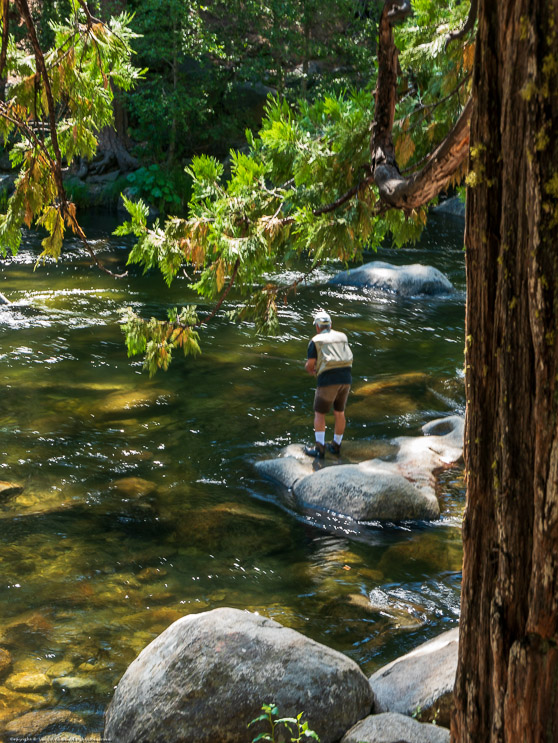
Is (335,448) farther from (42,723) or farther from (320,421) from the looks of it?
(42,723)

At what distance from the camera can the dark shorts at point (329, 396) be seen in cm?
919

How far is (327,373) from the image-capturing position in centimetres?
912

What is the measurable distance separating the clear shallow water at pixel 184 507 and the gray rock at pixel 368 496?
7.6 inches

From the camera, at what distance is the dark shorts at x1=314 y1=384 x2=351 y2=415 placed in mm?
9188

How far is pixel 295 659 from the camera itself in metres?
4.65

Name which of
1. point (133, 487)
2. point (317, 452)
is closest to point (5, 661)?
point (133, 487)

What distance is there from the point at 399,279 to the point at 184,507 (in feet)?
37.4

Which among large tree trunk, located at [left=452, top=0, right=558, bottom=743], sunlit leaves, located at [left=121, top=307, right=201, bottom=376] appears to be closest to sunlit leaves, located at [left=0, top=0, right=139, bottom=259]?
sunlit leaves, located at [left=121, top=307, right=201, bottom=376]

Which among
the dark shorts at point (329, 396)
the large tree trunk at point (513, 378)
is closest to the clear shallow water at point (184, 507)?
the dark shorts at point (329, 396)

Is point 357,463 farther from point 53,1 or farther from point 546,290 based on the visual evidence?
point 53,1

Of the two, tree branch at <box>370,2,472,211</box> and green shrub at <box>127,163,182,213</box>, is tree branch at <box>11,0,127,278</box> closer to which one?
Answer: tree branch at <box>370,2,472,211</box>

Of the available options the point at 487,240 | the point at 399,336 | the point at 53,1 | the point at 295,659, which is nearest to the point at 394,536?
the point at 295,659

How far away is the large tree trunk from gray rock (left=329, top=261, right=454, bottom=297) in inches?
619

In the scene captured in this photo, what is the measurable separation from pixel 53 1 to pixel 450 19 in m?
23.8
